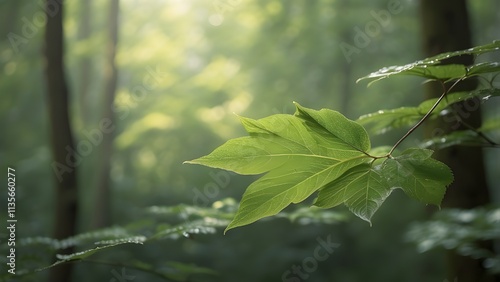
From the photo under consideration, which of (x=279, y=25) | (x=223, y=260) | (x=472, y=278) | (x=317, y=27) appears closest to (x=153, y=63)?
(x=279, y=25)

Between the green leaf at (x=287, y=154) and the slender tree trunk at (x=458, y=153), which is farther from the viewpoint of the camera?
the slender tree trunk at (x=458, y=153)

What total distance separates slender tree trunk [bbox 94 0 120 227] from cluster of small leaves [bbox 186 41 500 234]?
864cm

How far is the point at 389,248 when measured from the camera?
11.1m

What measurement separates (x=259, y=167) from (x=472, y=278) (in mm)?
1930

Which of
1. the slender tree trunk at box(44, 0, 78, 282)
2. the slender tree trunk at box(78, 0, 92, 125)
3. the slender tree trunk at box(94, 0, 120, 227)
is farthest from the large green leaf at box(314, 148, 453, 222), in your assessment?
the slender tree trunk at box(78, 0, 92, 125)

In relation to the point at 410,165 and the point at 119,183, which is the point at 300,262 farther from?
the point at 410,165

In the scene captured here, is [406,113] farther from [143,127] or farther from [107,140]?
[107,140]

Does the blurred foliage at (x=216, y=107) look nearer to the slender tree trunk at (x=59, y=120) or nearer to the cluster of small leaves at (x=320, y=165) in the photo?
the slender tree trunk at (x=59, y=120)

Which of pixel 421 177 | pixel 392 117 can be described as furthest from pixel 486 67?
pixel 392 117

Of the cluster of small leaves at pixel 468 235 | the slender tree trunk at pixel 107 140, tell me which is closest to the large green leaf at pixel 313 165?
the cluster of small leaves at pixel 468 235

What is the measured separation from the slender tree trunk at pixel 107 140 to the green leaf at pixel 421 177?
8.71m

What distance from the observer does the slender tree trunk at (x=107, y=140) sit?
29.9ft

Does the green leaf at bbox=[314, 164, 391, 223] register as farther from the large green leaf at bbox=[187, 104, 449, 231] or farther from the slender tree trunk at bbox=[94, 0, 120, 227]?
the slender tree trunk at bbox=[94, 0, 120, 227]

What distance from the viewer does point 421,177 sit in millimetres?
913
